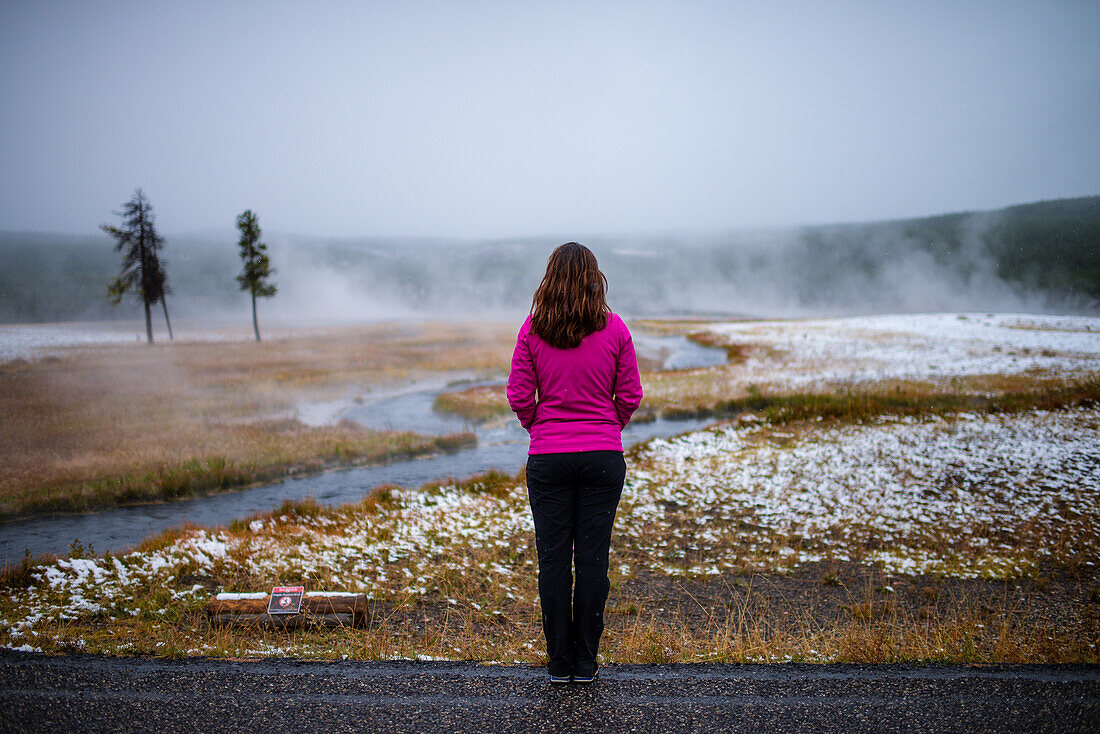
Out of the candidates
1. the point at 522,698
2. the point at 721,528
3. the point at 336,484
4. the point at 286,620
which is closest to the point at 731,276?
the point at 336,484

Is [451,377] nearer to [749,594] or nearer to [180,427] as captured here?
[180,427]

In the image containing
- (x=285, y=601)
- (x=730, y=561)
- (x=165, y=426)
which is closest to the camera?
(x=285, y=601)

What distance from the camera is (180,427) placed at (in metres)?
19.4

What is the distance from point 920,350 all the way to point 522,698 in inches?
1525

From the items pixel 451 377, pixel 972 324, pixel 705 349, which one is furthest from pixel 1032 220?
pixel 451 377

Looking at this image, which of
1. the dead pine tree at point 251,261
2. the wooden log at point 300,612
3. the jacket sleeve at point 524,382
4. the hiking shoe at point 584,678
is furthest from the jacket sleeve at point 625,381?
the dead pine tree at point 251,261

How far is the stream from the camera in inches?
434

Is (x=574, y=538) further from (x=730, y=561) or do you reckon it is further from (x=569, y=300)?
(x=730, y=561)

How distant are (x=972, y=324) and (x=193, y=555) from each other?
59.0 metres

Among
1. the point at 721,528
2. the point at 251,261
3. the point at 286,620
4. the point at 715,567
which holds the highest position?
the point at 251,261

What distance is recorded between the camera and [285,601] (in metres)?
5.93

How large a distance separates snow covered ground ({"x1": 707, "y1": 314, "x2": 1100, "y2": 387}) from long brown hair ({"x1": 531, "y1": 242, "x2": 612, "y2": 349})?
2418cm

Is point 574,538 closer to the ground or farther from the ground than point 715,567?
farther from the ground

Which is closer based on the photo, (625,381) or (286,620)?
(625,381)
